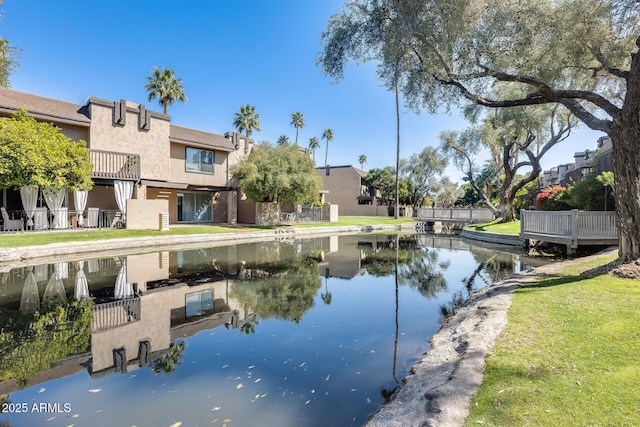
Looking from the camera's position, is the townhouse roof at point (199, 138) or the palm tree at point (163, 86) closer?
the townhouse roof at point (199, 138)

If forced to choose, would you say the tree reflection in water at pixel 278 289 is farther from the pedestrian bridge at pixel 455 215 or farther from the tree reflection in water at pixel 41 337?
the pedestrian bridge at pixel 455 215

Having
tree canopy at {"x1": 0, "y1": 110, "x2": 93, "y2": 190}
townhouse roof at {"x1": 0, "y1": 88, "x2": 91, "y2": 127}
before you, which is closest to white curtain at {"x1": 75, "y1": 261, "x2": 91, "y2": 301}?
tree canopy at {"x1": 0, "y1": 110, "x2": 93, "y2": 190}

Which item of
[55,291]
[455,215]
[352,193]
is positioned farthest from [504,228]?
[352,193]

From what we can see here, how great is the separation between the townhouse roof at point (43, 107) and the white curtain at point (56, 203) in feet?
15.1

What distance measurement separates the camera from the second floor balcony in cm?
1969

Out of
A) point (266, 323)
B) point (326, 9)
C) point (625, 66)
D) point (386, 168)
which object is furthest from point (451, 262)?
point (386, 168)

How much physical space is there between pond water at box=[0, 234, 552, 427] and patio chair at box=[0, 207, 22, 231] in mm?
7245

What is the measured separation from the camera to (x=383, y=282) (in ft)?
33.9

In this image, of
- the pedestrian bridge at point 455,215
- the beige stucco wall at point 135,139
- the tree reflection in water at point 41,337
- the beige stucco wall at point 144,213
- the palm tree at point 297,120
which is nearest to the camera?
the tree reflection in water at point 41,337

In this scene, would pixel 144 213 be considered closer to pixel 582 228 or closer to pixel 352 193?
pixel 582 228

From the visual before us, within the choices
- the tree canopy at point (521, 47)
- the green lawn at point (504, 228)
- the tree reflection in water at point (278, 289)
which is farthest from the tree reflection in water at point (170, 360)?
the green lawn at point (504, 228)

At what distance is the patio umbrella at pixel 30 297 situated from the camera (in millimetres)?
6871

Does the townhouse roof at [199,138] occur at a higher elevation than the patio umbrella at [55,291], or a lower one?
higher

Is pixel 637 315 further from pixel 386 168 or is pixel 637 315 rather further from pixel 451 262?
pixel 386 168
